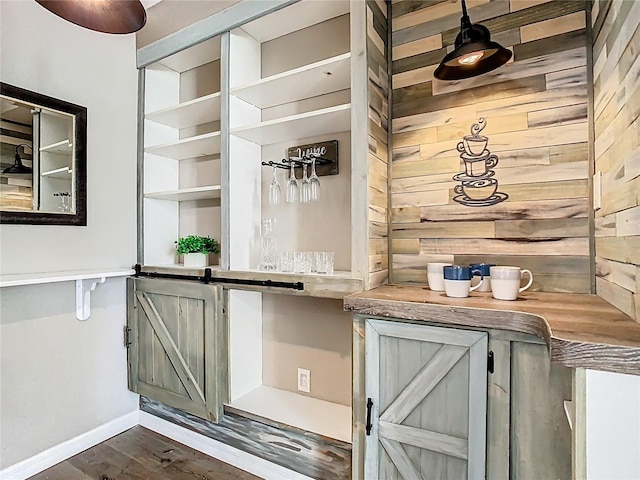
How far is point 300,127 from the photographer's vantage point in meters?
1.90

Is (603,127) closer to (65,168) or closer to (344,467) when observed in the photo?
(344,467)

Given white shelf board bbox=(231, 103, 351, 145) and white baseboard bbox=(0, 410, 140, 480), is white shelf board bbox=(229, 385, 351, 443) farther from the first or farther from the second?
white shelf board bbox=(231, 103, 351, 145)

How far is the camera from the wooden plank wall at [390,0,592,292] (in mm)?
1458

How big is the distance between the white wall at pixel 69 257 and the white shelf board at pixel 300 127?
960 mm

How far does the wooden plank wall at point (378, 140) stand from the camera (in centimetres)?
161

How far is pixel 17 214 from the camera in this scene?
1.84m

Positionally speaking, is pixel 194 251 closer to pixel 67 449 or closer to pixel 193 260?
pixel 193 260

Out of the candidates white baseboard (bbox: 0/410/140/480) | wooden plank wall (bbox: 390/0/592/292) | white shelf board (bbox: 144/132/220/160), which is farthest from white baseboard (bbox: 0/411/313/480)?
white shelf board (bbox: 144/132/220/160)

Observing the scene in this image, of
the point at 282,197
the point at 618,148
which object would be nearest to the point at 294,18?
the point at 282,197

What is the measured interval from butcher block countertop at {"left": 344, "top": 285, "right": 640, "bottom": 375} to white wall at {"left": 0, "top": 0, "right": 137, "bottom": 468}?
5.74 ft

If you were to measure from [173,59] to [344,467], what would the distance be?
264cm

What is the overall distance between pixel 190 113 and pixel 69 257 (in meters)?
1.16

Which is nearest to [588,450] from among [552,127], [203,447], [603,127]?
[603,127]

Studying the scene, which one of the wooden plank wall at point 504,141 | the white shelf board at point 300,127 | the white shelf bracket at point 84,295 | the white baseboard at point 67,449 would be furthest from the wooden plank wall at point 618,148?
the white baseboard at point 67,449
